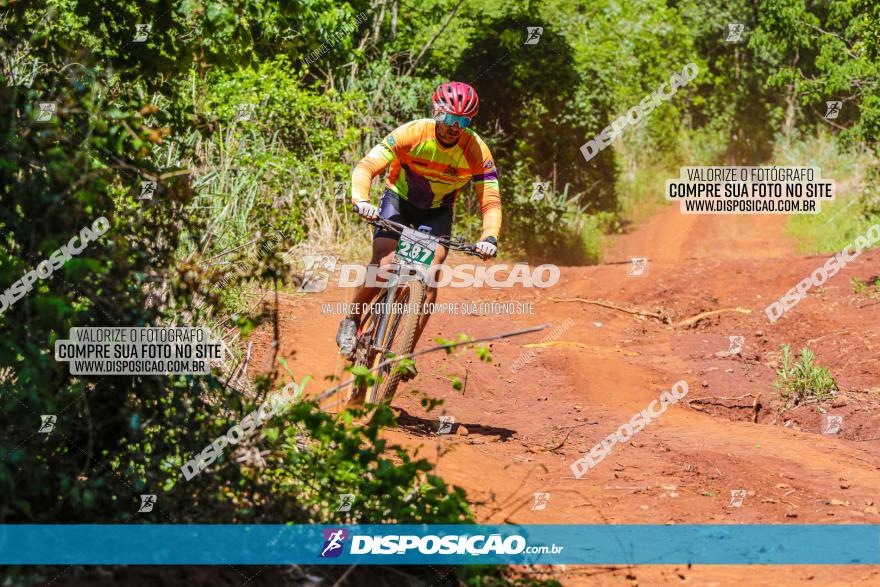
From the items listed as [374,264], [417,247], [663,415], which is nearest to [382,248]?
[374,264]

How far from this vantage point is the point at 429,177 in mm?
7965

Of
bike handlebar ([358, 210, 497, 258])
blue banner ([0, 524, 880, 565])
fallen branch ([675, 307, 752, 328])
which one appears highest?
bike handlebar ([358, 210, 497, 258])

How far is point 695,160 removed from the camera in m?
32.1

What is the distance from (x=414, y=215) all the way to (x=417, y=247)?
688 mm

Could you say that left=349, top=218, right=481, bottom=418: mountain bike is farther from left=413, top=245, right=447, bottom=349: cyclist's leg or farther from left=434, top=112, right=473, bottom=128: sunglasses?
left=434, top=112, right=473, bottom=128: sunglasses

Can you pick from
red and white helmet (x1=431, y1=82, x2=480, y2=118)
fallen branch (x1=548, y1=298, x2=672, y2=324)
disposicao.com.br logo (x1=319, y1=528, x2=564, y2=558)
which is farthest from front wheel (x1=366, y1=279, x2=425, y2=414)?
fallen branch (x1=548, y1=298, x2=672, y2=324)

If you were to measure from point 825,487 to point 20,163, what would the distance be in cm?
527

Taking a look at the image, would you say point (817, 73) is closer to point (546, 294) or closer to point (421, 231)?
point (546, 294)

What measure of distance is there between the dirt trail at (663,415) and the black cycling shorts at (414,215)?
119cm

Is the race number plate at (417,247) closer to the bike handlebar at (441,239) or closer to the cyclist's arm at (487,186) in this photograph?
the bike handlebar at (441,239)

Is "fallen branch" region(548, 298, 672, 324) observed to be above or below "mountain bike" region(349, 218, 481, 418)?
below

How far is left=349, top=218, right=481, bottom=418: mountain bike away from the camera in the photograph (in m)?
7.45

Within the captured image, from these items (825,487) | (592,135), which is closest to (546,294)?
(592,135)

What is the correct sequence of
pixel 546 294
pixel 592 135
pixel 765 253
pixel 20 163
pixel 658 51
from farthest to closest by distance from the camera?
pixel 658 51 < pixel 765 253 < pixel 592 135 < pixel 546 294 < pixel 20 163
